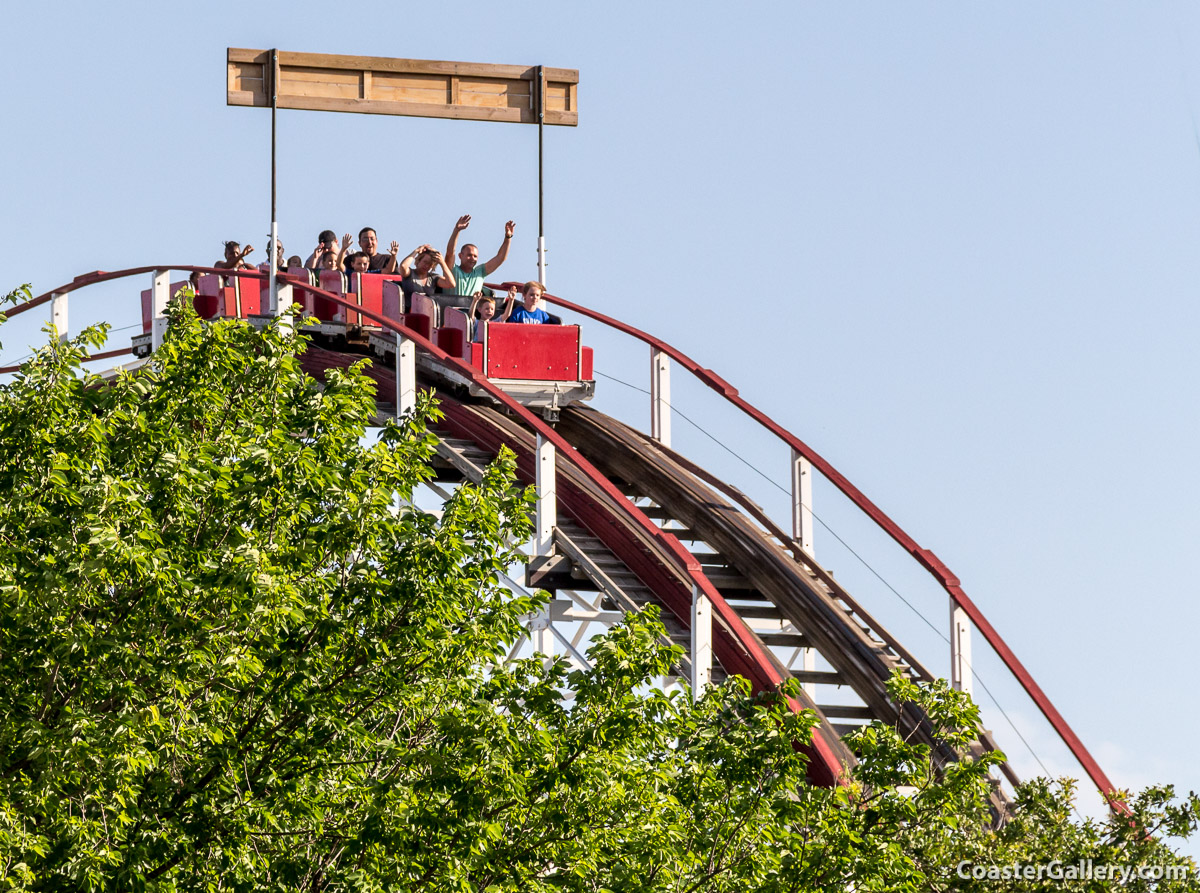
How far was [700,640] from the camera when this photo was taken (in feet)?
53.6

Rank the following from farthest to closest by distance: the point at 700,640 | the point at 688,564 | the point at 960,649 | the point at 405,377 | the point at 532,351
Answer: the point at 532,351 < the point at 405,377 < the point at 960,649 < the point at 688,564 < the point at 700,640

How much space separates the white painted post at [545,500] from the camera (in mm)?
17969

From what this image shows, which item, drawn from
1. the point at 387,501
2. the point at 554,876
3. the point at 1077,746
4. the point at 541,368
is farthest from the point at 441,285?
the point at 554,876

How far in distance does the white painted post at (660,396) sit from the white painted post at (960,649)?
509 cm

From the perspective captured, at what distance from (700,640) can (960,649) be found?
92.7 inches

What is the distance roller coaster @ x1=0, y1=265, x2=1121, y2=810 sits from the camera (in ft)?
55.1

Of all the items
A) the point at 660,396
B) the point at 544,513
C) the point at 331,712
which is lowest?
the point at 331,712

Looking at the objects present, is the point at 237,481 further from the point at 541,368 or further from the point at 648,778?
the point at 541,368

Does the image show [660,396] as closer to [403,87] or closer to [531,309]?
[531,309]

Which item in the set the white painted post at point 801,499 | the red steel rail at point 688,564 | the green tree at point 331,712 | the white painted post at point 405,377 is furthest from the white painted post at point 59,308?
the green tree at point 331,712

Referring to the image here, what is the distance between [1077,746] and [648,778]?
19.2 ft

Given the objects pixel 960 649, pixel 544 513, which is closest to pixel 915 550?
pixel 960 649

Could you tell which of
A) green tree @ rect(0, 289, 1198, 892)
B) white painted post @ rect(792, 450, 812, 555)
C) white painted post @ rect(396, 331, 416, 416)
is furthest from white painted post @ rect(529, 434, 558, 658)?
green tree @ rect(0, 289, 1198, 892)

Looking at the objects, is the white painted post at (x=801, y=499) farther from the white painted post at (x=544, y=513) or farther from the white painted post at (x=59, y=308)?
the white painted post at (x=59, y=308)
